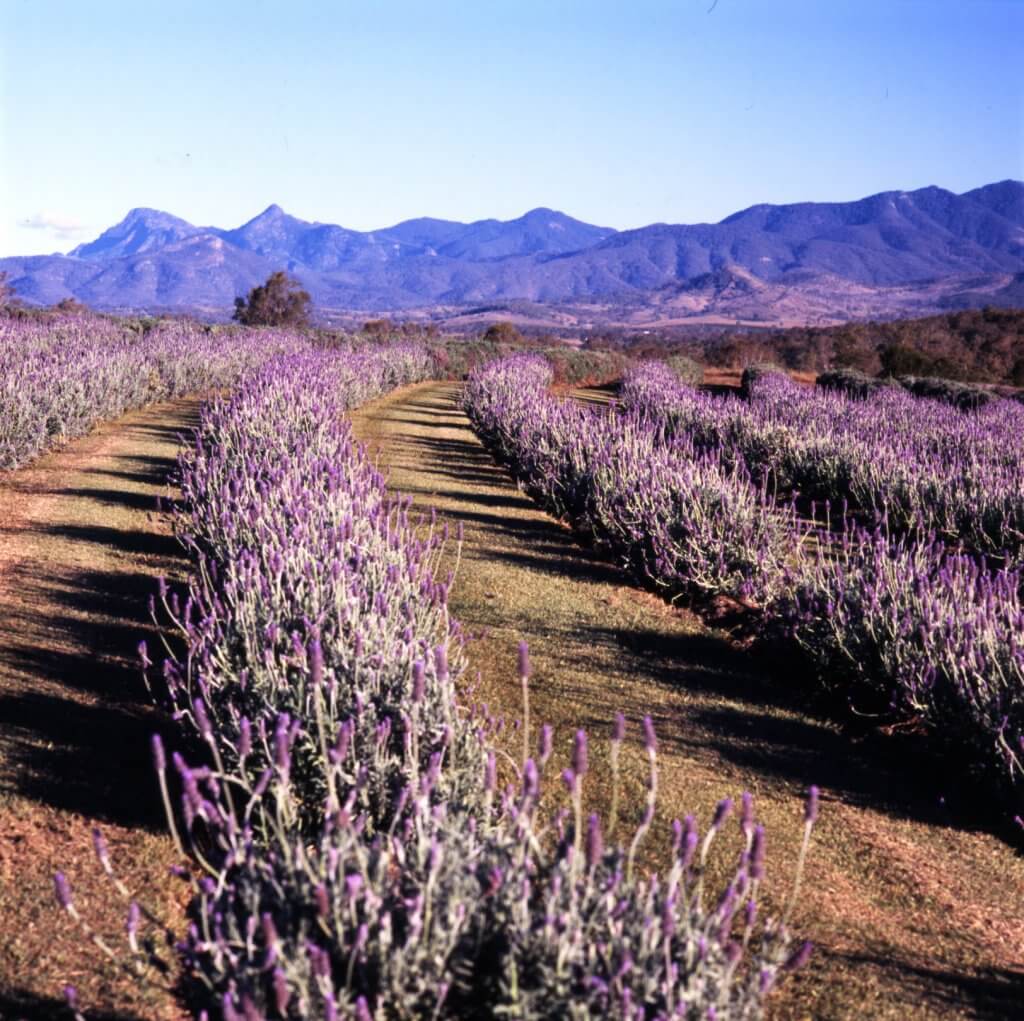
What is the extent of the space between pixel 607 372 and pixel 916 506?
25789 millimetres

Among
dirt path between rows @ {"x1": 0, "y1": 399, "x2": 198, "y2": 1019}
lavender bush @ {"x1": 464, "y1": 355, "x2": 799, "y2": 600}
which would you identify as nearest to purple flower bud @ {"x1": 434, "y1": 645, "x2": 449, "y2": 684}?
dirt path between rows @ {"x1": 0, "y1": 399, "x2": 198, "y2": 1019}

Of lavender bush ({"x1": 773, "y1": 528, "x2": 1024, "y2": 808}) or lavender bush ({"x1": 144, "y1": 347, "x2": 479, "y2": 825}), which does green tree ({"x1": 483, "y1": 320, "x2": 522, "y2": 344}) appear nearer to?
lavender bush ({"x1": 144, "y1": 347, "x2": 479, "y2": 825})

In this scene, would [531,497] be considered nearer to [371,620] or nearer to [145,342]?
[371,620]

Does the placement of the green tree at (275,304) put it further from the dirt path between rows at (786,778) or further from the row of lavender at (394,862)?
the row of lavender at (394,862)

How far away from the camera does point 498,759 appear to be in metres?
4.00

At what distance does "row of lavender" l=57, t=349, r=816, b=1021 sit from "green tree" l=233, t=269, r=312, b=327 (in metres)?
50.5

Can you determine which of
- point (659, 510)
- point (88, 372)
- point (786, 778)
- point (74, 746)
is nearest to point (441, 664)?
point (74, 746)

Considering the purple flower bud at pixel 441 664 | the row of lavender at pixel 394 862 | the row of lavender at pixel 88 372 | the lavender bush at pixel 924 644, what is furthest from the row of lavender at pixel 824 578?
the row of lavender at pixel 88 372

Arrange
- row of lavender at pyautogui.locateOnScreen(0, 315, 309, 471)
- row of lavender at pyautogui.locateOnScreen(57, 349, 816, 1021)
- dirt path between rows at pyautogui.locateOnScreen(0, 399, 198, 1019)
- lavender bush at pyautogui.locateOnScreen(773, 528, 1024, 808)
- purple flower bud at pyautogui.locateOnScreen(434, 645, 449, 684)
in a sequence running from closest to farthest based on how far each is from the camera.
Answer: row of lavender at pyautogui.locateOnScreen(57, 349, 816, 1021) < dirt path between rows at pyautogui.locateOnScreen(0, 399, 198, 1019) < purple flower bud at pyautogui.locateOnScreen(434, 645, 449, 684) < lavender bush at pyautogui.locateOnScreen(773, 528, 1024, 808) < row of lavender at pyautogui.locateOnScreen(0, 315, 309, 471)

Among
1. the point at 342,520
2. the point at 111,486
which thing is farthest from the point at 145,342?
the point at 342,520

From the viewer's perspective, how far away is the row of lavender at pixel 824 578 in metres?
4.27

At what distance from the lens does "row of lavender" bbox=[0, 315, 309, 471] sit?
9625mm

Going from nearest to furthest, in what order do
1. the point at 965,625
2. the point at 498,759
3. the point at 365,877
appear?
the point at 365,877 → the point at 498,759 → the point at 965,625

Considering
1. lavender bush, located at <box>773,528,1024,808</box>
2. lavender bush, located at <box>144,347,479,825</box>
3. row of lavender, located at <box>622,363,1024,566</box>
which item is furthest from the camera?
row of lavender, located at <box>622,363,1024,566</box>
